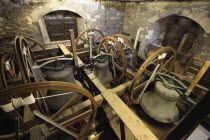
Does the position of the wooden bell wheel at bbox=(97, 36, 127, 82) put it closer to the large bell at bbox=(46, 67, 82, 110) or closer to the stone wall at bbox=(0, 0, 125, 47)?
the large bell at bbox=(46, 67, 82, 110)

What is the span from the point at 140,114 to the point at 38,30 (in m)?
4.67

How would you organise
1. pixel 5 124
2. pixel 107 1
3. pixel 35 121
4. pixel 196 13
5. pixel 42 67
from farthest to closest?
pixel 107 1, pixel 196 13, pixel 5 124, pixel 42 67, pixel 35 121

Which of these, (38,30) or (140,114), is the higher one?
(38,30)

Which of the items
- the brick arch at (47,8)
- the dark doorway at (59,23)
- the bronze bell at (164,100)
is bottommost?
the bronze bell at (164,100)

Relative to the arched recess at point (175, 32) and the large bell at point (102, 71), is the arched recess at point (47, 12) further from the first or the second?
the arched recess at point (175, 32)

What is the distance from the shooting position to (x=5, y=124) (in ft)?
6.72

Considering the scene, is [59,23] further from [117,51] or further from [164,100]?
[164,100]

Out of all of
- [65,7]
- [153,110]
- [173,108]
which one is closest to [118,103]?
[153,110]

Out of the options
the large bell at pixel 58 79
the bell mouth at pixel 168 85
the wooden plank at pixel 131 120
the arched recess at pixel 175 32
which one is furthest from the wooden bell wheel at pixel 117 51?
the arched recess at pixel 175 32

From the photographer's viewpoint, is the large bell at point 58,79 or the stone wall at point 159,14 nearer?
the large bell at point 58,79

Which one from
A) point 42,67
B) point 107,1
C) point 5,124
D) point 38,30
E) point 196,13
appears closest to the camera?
point 42,67

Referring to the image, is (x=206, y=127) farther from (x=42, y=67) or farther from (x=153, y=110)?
(x=42, y=67)

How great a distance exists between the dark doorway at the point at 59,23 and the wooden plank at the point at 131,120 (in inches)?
173

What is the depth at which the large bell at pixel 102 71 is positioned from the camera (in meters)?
2.30
